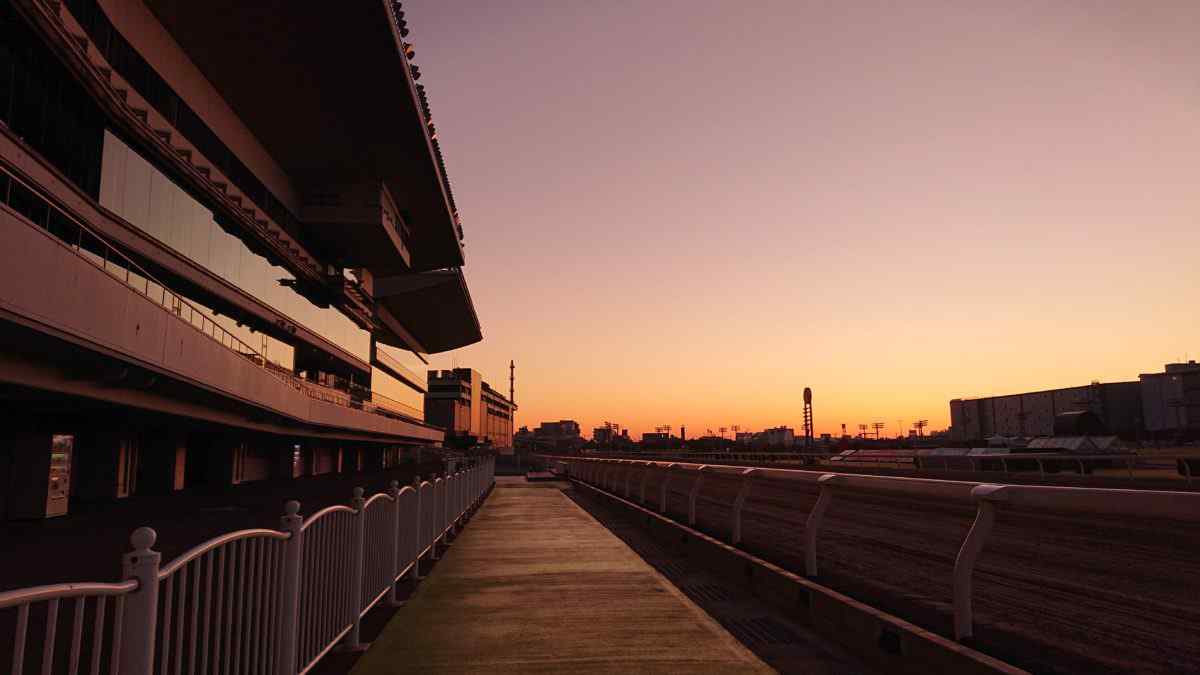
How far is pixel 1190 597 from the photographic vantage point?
23.6 feet

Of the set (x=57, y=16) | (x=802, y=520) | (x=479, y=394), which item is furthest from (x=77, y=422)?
(x=479, y=394)

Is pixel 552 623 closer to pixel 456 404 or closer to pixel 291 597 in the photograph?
pixel 291 597

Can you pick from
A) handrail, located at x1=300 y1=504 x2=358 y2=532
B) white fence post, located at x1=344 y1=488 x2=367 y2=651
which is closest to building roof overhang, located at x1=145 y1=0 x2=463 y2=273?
white fence post, located at x1=344 y1=488 x2=367 y2=651

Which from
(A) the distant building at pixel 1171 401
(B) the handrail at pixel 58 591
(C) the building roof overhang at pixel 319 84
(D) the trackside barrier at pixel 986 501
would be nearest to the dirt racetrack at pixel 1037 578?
(D) the trackside barrier at pixel 986 501

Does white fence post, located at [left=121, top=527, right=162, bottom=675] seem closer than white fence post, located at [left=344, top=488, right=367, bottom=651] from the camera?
Yes

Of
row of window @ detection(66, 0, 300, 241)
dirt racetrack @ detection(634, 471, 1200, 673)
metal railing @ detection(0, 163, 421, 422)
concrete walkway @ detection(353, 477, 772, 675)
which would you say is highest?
row of window @ detection(66, 0, 300, 241)

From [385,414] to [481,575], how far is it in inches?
2308

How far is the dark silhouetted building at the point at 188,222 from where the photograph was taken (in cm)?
1756

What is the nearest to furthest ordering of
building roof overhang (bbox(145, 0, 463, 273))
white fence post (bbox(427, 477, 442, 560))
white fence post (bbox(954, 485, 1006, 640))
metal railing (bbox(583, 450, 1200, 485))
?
white fence post (bbox(954, 485, 1006, 640)) < white fence post (bbox(427, 477, 442, 560)) < metal railing (bbox(583, 450, 1200, 485)) < building roof overhang (bbox(145, 0, 463, 273))

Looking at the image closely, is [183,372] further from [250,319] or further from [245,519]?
[250,319]

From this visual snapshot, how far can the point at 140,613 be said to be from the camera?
3.02m

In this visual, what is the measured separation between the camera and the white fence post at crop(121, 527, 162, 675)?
302 centimetres

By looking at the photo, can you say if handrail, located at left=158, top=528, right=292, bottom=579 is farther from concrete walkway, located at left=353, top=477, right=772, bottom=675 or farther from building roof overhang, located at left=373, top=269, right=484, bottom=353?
building roof overhang, located at left=373, top=269, right=484, bottom=353

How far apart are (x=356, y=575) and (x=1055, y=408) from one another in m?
148
